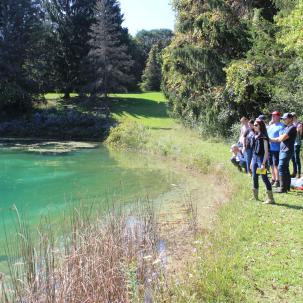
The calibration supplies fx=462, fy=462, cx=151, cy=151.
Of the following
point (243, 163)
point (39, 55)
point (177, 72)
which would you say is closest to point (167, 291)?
point (243, 163)

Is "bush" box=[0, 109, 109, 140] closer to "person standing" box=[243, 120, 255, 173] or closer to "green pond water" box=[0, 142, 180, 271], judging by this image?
"green pond water" box=[0, 142, 180, 271]

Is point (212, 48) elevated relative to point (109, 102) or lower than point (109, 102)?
elevated

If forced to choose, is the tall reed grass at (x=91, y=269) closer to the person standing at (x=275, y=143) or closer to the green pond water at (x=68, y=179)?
the green pond water at (x=68, y=179)

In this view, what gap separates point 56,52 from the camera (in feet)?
147

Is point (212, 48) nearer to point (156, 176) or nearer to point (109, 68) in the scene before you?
point (156, 176)

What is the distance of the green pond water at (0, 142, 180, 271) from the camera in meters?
13.3

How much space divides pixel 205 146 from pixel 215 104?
8.40 feet

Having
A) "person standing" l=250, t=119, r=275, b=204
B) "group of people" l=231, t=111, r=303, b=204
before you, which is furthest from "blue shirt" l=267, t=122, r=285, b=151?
"person standing" l=250, t=119, r=275, b=204

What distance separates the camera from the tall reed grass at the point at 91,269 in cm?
538

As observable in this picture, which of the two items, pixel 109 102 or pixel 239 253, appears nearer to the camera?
pixel 239 253

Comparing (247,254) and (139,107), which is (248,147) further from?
(139,107)

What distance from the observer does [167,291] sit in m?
5.95

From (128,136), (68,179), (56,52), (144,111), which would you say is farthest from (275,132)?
(56,52)

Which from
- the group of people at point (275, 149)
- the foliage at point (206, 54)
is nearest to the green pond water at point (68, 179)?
the group of people at point (275, 149)
